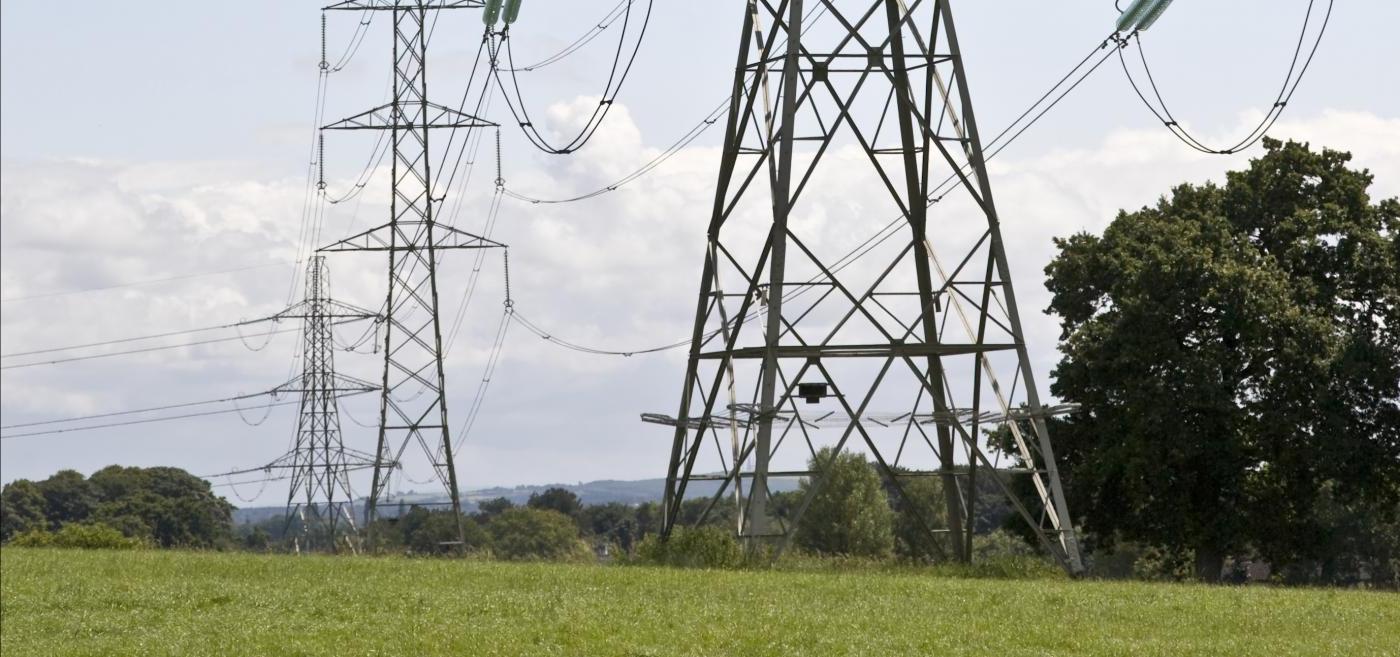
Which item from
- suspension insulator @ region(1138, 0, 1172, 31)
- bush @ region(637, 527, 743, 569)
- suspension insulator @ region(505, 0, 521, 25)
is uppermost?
suspension insulator @ region(505, 0, 521, 25)

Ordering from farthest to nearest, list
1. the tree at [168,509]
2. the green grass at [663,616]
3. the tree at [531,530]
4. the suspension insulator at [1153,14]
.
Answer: the tree at [531,530] < the tree at [168,509] < the suspension insulator at [1153,14] < the green grass at [663,616]

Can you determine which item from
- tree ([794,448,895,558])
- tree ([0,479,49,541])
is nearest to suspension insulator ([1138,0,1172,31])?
tree ([794,448,895,558])

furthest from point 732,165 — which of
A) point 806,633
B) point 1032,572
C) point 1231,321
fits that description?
point 1231,321

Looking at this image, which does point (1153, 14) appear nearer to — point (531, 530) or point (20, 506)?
point (531, 530)

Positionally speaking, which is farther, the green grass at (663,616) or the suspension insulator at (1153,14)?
the suspension insulator at (1153,14)

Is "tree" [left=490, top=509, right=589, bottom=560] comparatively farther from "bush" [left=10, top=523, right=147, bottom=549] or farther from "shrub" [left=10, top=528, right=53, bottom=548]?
"bush" [left=10, top=523, right=147, bottom=549]

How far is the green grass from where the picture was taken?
18750 millimetres

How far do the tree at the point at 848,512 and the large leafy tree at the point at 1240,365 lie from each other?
32.8m

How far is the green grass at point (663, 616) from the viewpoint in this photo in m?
18.8

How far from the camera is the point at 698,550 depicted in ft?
88.5

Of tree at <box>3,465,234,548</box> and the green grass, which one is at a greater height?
tree at <box>3,465,234,548</box>

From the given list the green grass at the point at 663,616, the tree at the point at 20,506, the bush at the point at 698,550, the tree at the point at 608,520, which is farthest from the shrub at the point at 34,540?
the tree at the point at 608,520

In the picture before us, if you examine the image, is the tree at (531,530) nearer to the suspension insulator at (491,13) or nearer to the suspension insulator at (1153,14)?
the suspension insulator at (491,13)

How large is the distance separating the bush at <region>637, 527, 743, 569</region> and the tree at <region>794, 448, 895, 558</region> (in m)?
46.1
